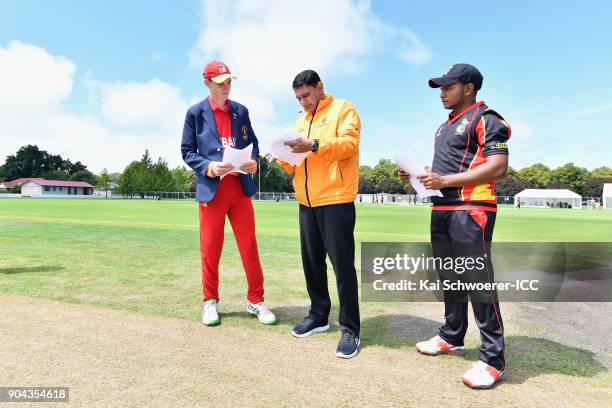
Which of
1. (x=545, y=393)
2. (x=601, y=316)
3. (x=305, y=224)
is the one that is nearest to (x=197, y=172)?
(x=305, y=224)

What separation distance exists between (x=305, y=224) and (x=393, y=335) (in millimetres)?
1405

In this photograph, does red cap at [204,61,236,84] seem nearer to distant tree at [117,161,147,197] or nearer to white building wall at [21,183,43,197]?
distant tree at [117,161,147,197]

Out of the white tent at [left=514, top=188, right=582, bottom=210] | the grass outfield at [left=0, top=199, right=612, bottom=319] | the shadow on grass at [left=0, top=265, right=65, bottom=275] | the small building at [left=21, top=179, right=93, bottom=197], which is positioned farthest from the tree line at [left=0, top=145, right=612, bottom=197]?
the shadow on grass at [left=0, top=265, right=65, bottom=275]

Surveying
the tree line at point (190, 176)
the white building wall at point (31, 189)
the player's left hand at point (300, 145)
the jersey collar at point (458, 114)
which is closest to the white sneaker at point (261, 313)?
the player's left hand at point (300, 145)

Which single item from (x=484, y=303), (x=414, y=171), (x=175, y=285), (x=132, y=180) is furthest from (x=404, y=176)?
(x=132, y=180)

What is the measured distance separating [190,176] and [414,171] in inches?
4636

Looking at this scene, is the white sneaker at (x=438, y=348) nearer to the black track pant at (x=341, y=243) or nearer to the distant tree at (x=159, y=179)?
the black track pant at (x=341, y=243)

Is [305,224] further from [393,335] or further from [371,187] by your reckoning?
[371,187]

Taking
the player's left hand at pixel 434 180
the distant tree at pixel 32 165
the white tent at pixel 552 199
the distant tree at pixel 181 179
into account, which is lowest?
the white tent at pixel 552 199

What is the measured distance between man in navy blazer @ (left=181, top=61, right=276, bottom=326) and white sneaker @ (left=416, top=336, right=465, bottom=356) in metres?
1.57

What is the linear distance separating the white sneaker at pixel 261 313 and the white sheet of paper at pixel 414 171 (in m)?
2.12

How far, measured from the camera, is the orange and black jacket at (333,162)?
12.2ft

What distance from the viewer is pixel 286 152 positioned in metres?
3.64

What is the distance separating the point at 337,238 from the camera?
381 cm
